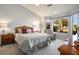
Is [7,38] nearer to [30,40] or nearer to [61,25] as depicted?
[30,40]

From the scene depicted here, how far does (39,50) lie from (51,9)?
0.85 meters

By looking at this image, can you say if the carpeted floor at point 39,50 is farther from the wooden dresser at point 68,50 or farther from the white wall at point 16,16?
the white wall at point 16,16

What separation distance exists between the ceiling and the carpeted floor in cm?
58

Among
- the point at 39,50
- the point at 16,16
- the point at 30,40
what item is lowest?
the point at 39,50

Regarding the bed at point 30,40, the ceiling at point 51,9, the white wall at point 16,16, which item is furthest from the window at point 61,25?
the white wall at point 16,16

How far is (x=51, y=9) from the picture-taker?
1975 millimetres

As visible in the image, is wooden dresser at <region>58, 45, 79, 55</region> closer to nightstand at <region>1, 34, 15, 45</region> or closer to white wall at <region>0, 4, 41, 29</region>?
white wall at <region>0, 4, 41, 29</region>

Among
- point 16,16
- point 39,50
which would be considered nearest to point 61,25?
point 39,50

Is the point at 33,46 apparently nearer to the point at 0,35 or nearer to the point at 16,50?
the point at 16,50

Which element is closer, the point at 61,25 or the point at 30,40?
the point at 30,40

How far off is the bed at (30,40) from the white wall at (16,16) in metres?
0.14

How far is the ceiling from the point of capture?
1.91 m

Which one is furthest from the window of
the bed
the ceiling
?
the bed

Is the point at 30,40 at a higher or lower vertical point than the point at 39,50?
higher
